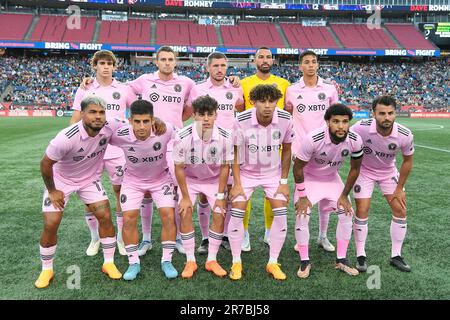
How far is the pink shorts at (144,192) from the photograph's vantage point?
4221 mm

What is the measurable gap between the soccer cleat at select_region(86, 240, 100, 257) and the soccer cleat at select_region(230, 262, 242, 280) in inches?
69.7

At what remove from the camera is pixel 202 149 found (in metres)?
4.27

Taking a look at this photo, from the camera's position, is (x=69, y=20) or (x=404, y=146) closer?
(x=404, y=146)

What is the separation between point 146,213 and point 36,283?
58.2 inches

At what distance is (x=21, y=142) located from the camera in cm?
1482

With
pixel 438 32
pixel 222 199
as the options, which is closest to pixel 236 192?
pixel 222 199

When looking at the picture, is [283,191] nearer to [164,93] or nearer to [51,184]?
[164,93]

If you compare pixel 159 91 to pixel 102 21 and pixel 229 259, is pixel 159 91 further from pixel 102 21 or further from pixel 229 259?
pixel 102 21

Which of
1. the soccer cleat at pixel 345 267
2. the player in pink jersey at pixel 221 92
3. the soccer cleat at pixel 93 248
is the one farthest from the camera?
the player in pink jersey at pixel 221 92

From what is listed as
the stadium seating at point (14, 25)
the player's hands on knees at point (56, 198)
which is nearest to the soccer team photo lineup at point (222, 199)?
the player's hands on knees at point (56, 198)

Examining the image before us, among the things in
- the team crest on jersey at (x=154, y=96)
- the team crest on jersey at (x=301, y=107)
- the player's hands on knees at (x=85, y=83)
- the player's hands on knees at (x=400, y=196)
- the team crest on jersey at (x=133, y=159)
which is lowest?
the player's hands on knees at (x=400, y=196)

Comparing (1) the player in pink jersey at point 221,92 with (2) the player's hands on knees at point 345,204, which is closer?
(2) the player's hands on knees at point 345,204

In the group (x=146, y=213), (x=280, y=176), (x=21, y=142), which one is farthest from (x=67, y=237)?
(x=21, y=142)

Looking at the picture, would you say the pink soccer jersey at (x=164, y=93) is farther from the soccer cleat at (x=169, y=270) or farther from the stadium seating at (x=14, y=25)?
the stadium seating at (x=14, y=25)
